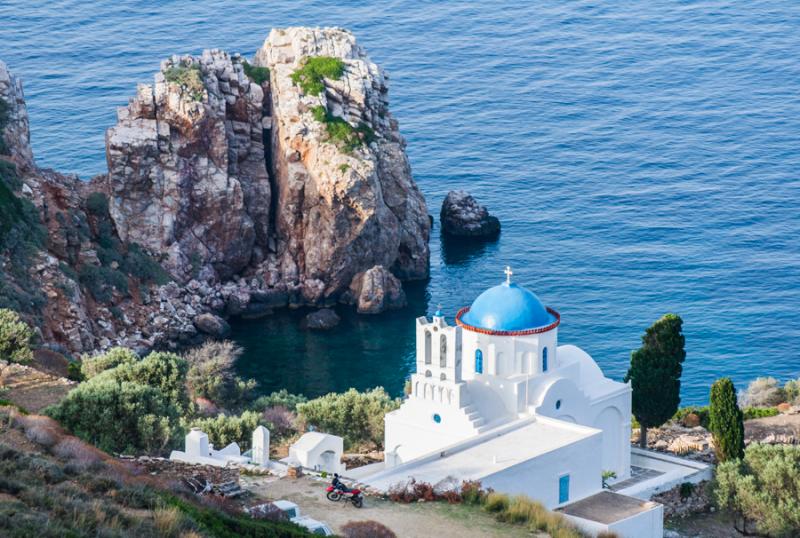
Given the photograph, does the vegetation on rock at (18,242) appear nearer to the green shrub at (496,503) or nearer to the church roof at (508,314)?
the church roof at (508,314)

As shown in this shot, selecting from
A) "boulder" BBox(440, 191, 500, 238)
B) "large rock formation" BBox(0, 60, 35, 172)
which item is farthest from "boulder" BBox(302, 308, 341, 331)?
"large rock formation" BBox(0, 60, 35, 172)

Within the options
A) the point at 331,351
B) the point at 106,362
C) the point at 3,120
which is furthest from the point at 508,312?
the point at 3,120

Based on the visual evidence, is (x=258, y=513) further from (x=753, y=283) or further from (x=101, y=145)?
(x=101, y=145)

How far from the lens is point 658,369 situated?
73.8m

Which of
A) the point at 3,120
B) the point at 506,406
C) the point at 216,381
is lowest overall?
the point at 216,381

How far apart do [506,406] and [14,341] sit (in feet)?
74.1

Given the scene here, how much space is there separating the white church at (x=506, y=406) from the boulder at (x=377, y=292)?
41195mm

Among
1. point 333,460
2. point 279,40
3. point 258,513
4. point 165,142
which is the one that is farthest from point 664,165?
point 258,513

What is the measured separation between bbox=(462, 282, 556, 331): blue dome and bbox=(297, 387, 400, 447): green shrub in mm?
7865

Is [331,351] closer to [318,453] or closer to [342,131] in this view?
[342,131]

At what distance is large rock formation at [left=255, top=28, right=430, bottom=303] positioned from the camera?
365 feet

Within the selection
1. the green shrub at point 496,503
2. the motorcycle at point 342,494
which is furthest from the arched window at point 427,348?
the motorcycle at point 342,494

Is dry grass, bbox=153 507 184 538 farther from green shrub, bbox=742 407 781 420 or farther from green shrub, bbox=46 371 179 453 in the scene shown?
green shrub, bbox=742 407 781 420

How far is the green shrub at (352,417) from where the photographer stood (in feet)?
241
